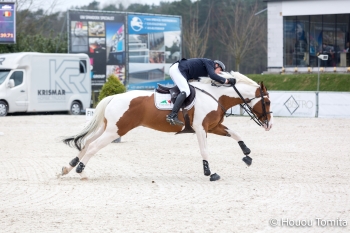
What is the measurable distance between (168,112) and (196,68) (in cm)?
94

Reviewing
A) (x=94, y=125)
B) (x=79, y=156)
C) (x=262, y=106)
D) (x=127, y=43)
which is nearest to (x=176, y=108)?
(x=94, y=125)

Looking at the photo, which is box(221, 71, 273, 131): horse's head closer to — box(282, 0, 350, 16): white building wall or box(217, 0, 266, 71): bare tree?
box(282, 0, 350, 16): white building wall

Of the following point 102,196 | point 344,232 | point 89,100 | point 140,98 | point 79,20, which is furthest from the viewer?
point 79,20

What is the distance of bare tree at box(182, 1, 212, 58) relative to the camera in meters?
51.3

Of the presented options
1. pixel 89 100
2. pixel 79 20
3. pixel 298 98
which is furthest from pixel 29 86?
pixel 298 98

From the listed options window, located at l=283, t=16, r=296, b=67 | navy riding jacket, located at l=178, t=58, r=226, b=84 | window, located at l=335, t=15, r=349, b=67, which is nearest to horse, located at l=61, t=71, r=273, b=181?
navy riding jacket, located at l=178, t=58, r=226, b=84

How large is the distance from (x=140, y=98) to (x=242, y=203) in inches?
137

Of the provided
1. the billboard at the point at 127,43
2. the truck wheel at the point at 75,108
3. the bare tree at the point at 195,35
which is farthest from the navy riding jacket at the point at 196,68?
the bare tree at the point at 195,35

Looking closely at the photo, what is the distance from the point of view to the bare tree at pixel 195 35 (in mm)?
51281

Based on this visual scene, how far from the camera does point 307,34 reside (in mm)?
44531

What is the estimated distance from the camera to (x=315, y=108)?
27.3 meters

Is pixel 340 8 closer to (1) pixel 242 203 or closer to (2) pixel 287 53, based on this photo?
(2) pixel 287 53

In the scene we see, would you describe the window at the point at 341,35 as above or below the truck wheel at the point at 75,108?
above

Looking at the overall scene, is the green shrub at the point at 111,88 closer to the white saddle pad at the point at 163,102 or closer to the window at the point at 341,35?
the white saddle pad at the point at 163,102
